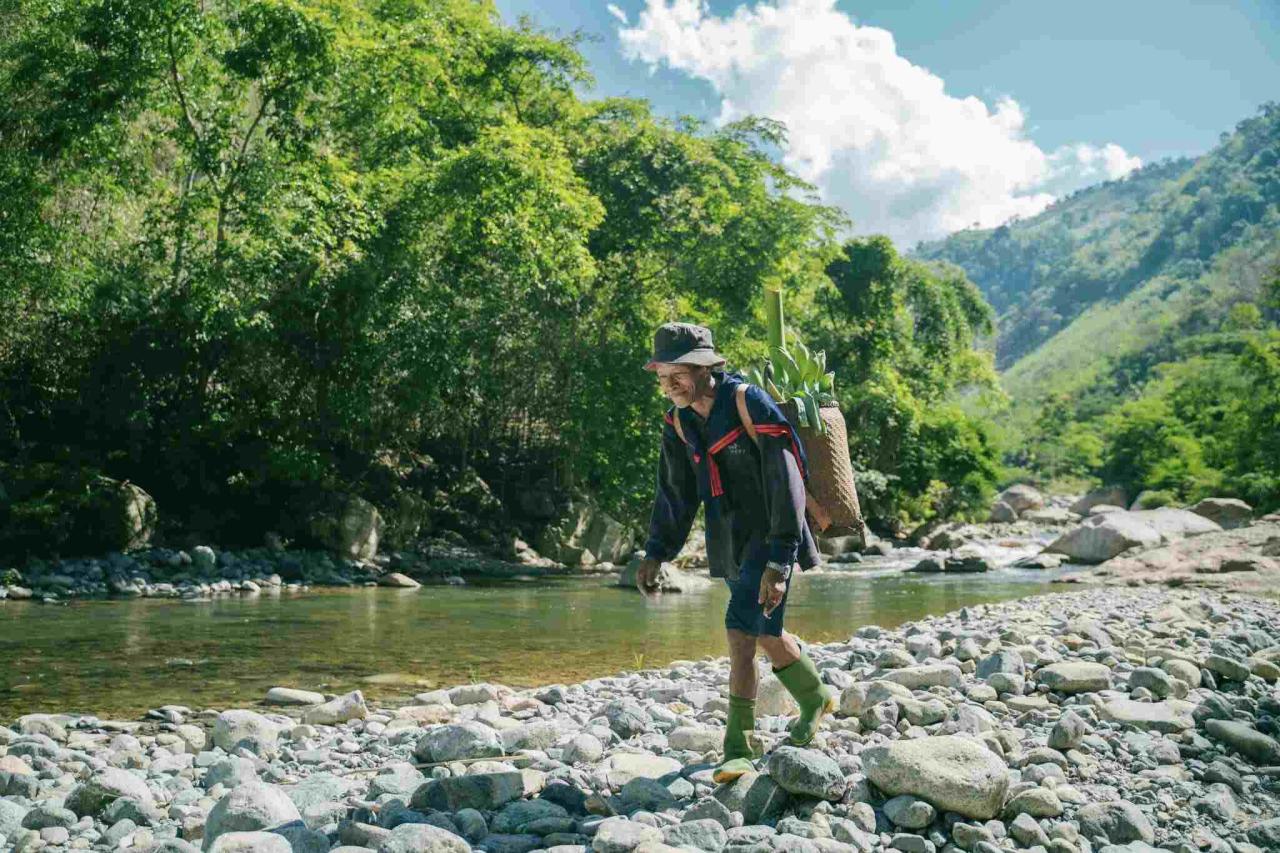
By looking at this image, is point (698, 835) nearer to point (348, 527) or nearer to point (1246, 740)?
point (1246, 740)

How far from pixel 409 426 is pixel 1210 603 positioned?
15.3 meters

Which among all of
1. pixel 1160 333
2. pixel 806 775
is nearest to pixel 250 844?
pixel 806 775

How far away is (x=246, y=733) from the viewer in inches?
206

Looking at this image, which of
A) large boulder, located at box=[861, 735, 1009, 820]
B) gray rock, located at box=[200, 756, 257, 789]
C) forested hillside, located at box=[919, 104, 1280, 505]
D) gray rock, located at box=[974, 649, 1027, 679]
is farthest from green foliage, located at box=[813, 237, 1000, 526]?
large boulder, located at box=[861, 735, 1009, 820]

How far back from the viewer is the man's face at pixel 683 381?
4164 mm

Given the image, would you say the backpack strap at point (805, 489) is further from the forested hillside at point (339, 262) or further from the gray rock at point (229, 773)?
the forested hillside at point (339, 262)

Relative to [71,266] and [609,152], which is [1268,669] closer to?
[71,266]

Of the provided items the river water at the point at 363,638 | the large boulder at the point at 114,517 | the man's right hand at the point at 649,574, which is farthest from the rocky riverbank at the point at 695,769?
the large boulder at the point at 114,517

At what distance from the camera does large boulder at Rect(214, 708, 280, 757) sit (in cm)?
512

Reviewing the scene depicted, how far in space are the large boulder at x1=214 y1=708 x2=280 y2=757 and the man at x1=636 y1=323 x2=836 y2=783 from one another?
2189mm

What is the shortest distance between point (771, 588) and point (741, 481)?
1.52 ft

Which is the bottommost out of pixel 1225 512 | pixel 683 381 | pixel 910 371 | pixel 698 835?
pixel 698 835

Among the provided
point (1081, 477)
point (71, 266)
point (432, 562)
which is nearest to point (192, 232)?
point (71, 266)

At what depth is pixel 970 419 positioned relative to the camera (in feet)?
141
